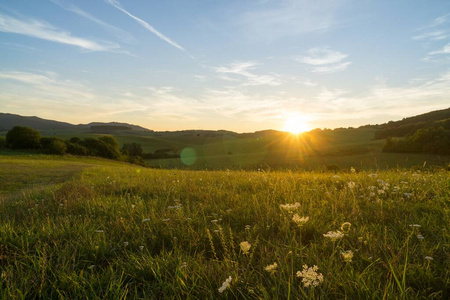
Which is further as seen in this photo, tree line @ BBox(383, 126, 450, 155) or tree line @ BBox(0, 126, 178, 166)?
tree line @ BBox(0, 126, 178, 166)

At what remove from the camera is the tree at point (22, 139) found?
48031mm

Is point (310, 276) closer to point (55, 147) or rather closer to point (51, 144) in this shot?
point (55, 147)

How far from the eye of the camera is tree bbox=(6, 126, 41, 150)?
48031mm

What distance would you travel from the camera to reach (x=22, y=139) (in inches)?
1889

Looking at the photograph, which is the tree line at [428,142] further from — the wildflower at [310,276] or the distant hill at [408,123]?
the wildflower at [310,276]

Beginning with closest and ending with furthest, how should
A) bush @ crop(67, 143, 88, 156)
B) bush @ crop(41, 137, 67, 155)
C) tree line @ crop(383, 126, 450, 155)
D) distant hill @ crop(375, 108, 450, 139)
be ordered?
tree line @ crop(383, 126, 450, 155) < bush @ crop(41, 137, 67, 155) < bush @ crop(67, 143, 88, 156) < distant hill @ crop(375, 108, 450, 139)

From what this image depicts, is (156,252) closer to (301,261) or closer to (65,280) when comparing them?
(65,280)

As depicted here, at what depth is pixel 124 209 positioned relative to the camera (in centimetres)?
487

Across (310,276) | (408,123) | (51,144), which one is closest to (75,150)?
(51,144)

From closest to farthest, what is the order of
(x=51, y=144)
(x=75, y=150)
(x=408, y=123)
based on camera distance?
(x=51, y=144) → (x=75, y=150) → (x=408, y=123)

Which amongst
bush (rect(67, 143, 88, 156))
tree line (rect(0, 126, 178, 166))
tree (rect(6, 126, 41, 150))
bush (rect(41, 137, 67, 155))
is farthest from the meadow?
tree (rect(6, 126, 41, 150))

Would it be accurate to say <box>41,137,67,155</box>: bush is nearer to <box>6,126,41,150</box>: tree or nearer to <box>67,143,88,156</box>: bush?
<box>6,126,41,150</box>: tree

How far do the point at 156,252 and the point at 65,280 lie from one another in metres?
0.94

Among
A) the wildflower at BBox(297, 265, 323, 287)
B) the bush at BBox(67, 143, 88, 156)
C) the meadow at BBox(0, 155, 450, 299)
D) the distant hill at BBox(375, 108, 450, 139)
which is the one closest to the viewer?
the wildflower at BBox(297, 265, 323, 287)
